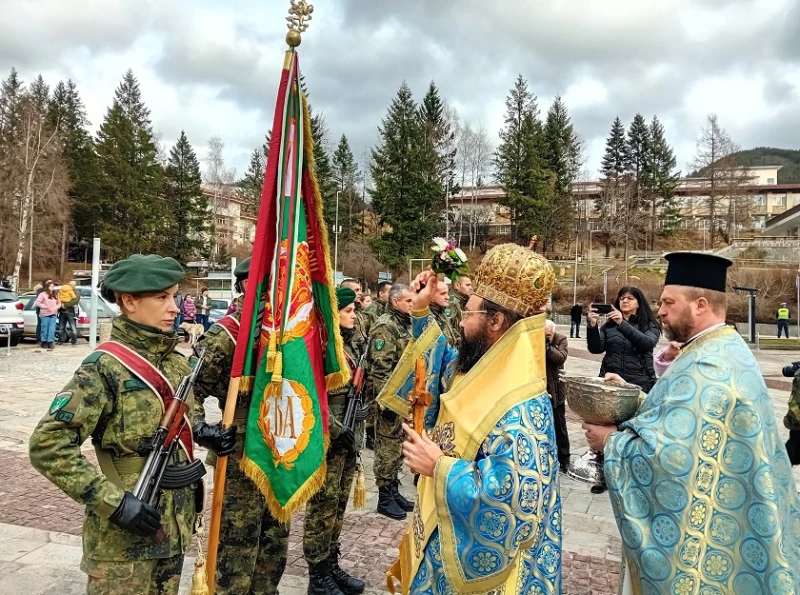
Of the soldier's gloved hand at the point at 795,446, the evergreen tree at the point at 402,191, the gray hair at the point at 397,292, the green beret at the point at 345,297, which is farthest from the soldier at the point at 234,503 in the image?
the evergreen tree at the point at 402,191

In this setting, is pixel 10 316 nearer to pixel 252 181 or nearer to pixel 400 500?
pixel 400 500

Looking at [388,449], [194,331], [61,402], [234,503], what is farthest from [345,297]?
[61,402]

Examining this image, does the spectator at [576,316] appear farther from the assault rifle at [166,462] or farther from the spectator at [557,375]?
the assault rifle at [166,462]

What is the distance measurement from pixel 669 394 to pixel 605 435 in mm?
331

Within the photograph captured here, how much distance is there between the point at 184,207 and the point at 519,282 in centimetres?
5668

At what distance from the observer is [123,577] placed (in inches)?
94.8

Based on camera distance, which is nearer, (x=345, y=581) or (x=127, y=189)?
(x=345, y=581)

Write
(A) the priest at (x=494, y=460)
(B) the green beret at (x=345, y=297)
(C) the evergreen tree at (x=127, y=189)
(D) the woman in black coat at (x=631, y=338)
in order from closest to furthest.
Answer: (A) the priest at (x=494, y=460)
(B) the green beret at (x=345, y=297)
(D) the woman in black coat at (x=631, y=338)
(C) the evergreen tree at (x=127, y=189)

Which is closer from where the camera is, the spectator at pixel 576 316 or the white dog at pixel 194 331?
the white dog at pixel 194 331

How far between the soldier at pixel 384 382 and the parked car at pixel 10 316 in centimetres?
1496

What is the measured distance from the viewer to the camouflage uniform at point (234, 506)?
321 cm

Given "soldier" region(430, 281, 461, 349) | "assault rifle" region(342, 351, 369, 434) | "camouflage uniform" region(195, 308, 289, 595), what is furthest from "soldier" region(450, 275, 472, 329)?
"camouflage uniform" region(195, 308, 289, 595)

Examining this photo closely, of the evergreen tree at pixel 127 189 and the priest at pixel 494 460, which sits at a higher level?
the evergreen tree at pixel 127 189

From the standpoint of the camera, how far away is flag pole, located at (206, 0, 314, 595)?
2.72 m
